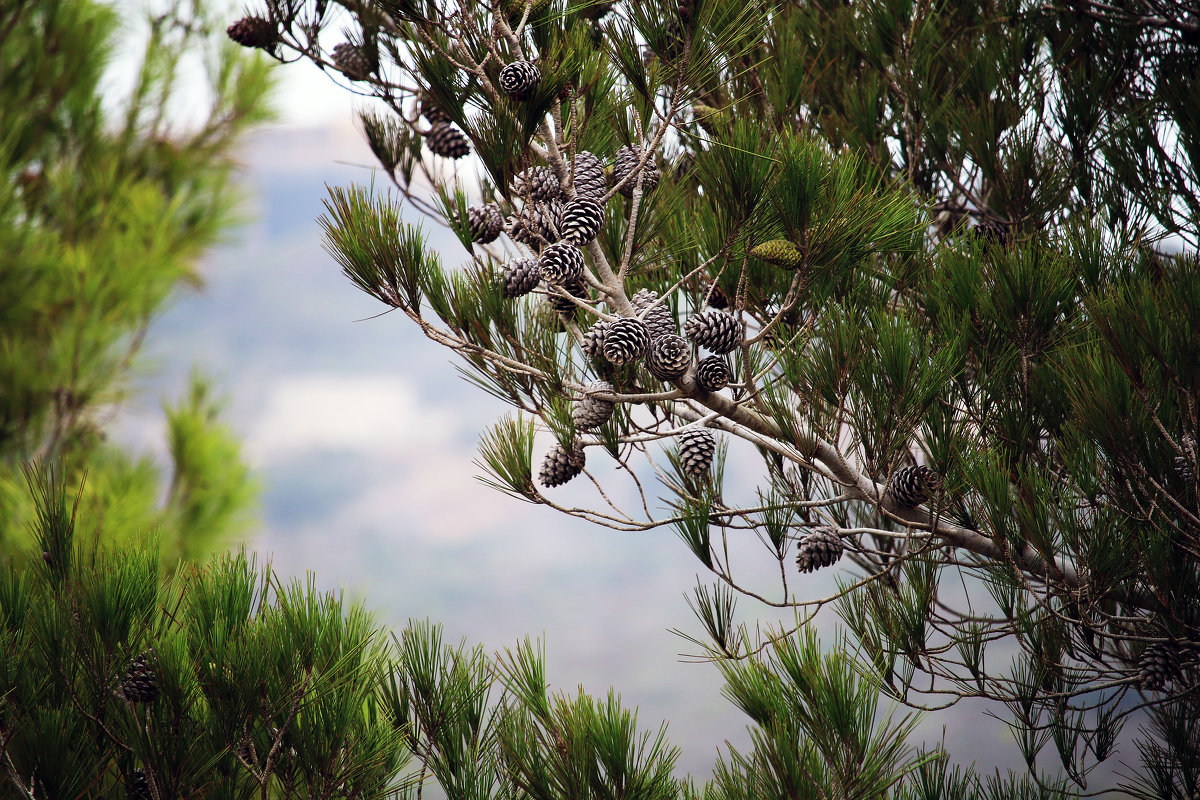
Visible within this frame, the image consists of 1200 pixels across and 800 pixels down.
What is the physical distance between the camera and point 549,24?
2.36 feet

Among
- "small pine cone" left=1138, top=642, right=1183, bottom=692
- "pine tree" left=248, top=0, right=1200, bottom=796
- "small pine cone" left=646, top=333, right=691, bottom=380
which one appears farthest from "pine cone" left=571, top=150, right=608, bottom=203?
"small pine cone" left=1138, top=642, right=1183, bottom=692

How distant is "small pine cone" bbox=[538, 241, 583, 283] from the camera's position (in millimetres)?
625

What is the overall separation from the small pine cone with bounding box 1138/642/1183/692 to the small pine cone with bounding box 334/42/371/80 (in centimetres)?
100

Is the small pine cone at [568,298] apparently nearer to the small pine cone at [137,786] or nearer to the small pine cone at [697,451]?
the small pine cone at [697,451]

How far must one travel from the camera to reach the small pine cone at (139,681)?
0.63 meters

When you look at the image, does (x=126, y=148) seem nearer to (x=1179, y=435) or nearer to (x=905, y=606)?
(x=905, y=606)

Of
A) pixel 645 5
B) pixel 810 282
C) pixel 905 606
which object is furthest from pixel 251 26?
pixel 905 606

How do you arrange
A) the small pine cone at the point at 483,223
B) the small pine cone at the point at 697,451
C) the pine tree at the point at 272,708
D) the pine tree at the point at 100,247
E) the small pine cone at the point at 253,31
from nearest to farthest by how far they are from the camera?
the pine tree at the point at 272,708 → the small pine cone at the point at 483,223 → the small pine cone at the point at 697,451 → the small pine cone at the point at 253,31 → the pine tree at the point at 100,247

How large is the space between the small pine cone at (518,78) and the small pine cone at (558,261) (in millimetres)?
110

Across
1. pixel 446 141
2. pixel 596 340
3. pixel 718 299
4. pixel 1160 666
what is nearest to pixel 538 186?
pixel 596 340

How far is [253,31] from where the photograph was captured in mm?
940

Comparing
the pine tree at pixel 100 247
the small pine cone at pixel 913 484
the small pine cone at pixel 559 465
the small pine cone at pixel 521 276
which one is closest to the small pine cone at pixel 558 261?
the small pine cone at pixel 521 276

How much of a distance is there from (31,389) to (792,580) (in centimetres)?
174

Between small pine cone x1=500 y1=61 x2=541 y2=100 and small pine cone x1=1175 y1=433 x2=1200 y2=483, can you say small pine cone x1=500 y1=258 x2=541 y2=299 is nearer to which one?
small pine cone x1=500 y1=61 x2=541 y2=100
